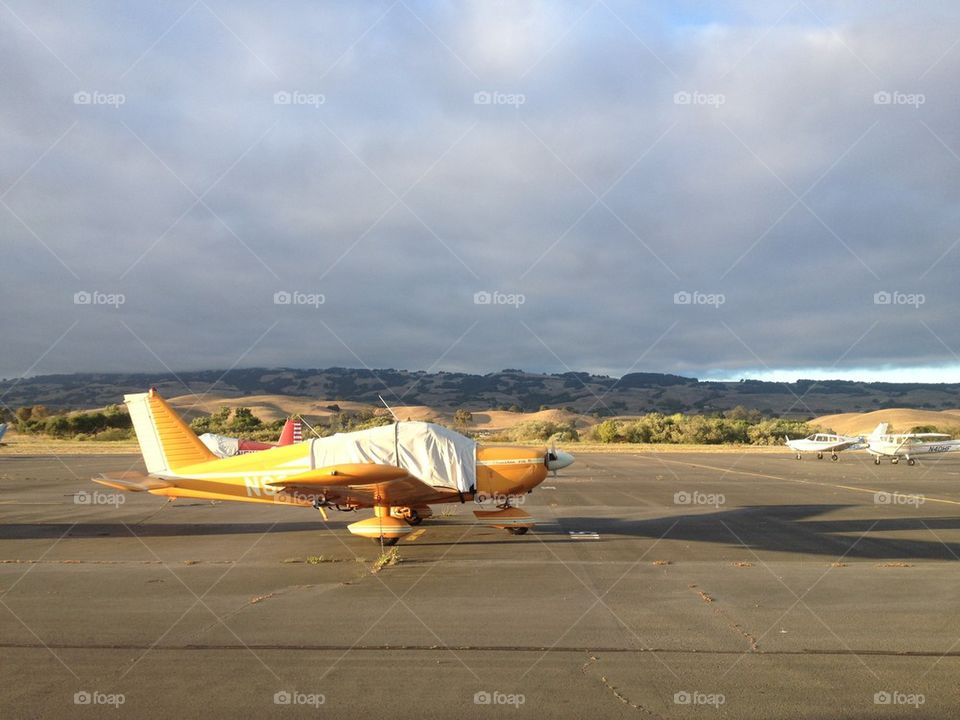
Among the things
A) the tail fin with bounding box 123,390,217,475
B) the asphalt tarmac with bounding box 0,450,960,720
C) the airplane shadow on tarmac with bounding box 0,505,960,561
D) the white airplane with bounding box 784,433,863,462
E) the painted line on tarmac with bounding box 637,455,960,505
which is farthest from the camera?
the white airplane with bounding box 784,433,863,462

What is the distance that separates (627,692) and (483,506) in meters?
12.3

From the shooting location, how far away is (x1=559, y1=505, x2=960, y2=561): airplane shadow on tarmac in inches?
465

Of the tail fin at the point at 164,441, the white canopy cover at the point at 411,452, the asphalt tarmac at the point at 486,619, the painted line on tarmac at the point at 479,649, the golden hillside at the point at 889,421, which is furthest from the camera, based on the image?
the golden hillside at the point at 889,421

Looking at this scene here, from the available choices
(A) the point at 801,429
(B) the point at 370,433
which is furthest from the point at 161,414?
(A) the point at 801,429

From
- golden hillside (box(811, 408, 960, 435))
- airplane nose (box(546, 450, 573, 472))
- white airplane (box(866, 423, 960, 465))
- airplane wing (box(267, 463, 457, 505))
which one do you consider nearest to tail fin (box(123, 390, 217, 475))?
airplane wing (box(267, 463, 457, 505))

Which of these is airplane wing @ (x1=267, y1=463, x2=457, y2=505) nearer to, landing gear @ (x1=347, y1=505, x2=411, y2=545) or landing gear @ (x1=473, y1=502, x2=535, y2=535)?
landing gear @ (x1=347, y1=505, x2=411, y2=545)

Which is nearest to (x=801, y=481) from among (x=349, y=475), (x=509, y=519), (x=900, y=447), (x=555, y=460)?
(x=900, y=447)

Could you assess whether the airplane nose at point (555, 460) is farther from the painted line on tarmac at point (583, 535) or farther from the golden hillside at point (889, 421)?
the golden hillside at point (889, 421)

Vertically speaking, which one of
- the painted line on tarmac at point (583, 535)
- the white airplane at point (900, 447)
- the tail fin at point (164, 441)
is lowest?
the painted line on tarmac at point (583, 535)

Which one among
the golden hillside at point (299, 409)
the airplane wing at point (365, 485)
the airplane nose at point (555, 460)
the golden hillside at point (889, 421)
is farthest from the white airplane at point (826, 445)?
the airplane wing at point (365, 485)

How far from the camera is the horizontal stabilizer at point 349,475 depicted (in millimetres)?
10586

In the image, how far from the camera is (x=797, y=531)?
1404cm

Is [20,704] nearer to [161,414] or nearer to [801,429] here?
[161,414]

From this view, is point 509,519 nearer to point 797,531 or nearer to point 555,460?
point 555,460
